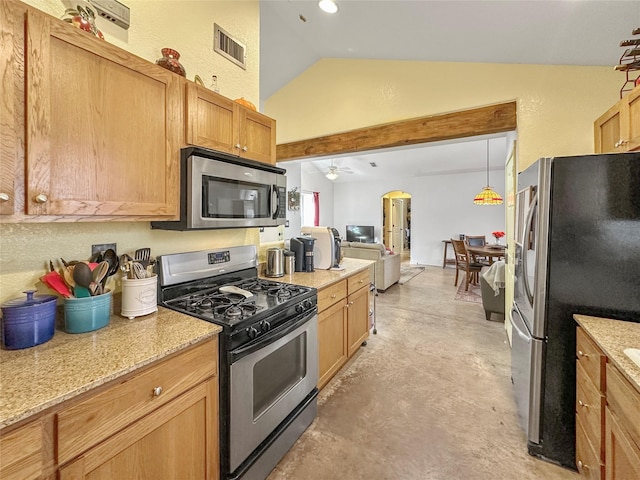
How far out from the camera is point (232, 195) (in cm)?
170

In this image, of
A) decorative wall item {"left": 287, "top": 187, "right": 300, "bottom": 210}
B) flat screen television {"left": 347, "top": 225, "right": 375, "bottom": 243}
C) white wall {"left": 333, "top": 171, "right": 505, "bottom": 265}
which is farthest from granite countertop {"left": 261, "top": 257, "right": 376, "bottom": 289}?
flat screen television {"left": 347, "top": 225, "right": 375, "bottom": 243}

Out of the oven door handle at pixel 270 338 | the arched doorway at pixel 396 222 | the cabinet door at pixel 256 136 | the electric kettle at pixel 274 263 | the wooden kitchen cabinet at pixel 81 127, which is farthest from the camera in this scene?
the arched doorway at pixel 396 222

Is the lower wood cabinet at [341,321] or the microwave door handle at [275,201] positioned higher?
the microwave door handle at [275,201]

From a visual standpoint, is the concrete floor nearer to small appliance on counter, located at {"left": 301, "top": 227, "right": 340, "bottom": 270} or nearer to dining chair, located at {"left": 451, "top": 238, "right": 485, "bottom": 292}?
small appliance on counter, located at {"left": 301, "top": 227, "right": 340, "bottom": 270}

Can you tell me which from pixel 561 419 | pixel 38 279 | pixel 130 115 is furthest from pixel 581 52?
pixel 38 279

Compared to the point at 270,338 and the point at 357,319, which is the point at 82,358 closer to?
the point at 270,338

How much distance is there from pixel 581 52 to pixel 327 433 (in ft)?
11.0

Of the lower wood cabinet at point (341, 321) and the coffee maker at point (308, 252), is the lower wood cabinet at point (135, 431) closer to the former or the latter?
the lower wood cabinet at point (341, 321)

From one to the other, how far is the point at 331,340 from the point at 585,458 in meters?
1.53

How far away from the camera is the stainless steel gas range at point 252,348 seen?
131cm

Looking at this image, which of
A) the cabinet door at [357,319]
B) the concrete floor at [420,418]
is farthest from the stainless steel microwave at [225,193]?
the concrete floor at [420,418]

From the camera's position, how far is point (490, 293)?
3838 millimetres

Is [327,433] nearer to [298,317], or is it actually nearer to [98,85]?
[298,317]

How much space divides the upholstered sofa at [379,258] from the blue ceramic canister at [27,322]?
177 inches
